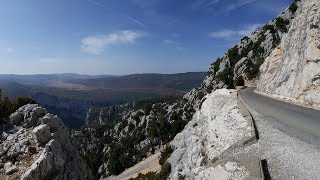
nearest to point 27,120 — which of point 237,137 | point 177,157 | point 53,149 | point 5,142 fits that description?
point 5,142

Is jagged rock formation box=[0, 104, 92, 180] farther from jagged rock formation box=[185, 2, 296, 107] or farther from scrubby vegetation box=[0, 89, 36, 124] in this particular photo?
jagged rock formation box=[185, 2, 296, 107]

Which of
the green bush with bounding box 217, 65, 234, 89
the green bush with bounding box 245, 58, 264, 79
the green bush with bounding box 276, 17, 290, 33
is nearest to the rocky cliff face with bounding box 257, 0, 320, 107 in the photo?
the green bush with bounding box 245, 58, 264, 79

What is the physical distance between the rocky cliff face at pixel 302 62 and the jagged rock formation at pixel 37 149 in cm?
2100

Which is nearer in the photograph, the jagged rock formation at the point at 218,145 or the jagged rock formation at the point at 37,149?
the jagged rock formation at the point at 218,145

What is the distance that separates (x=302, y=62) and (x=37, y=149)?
26470 millimetres

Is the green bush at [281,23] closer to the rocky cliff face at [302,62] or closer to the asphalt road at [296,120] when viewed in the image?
the rocky cliff face at [302,62]

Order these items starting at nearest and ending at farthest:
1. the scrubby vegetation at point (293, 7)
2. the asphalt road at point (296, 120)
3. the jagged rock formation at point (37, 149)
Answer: the asphalt road at point (296, 120), the jagged rock formation at point (37, 149), the scrubby vegetation at point (293, 7)

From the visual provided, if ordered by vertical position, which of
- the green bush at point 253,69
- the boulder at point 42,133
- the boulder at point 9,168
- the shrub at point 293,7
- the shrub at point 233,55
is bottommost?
the boulder at point 9,168

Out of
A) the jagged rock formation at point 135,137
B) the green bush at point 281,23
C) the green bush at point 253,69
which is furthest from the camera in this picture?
the jagged rock formation at point 135,137

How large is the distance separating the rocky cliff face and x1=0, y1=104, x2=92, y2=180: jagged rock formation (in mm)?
21001

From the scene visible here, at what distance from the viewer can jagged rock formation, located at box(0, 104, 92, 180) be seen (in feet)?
69.8

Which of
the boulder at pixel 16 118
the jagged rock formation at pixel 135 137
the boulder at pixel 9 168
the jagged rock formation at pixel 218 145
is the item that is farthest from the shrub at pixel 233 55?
the boulder at pixel 9 168

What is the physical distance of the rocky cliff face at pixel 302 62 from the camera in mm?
29280

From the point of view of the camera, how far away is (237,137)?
19375mm
